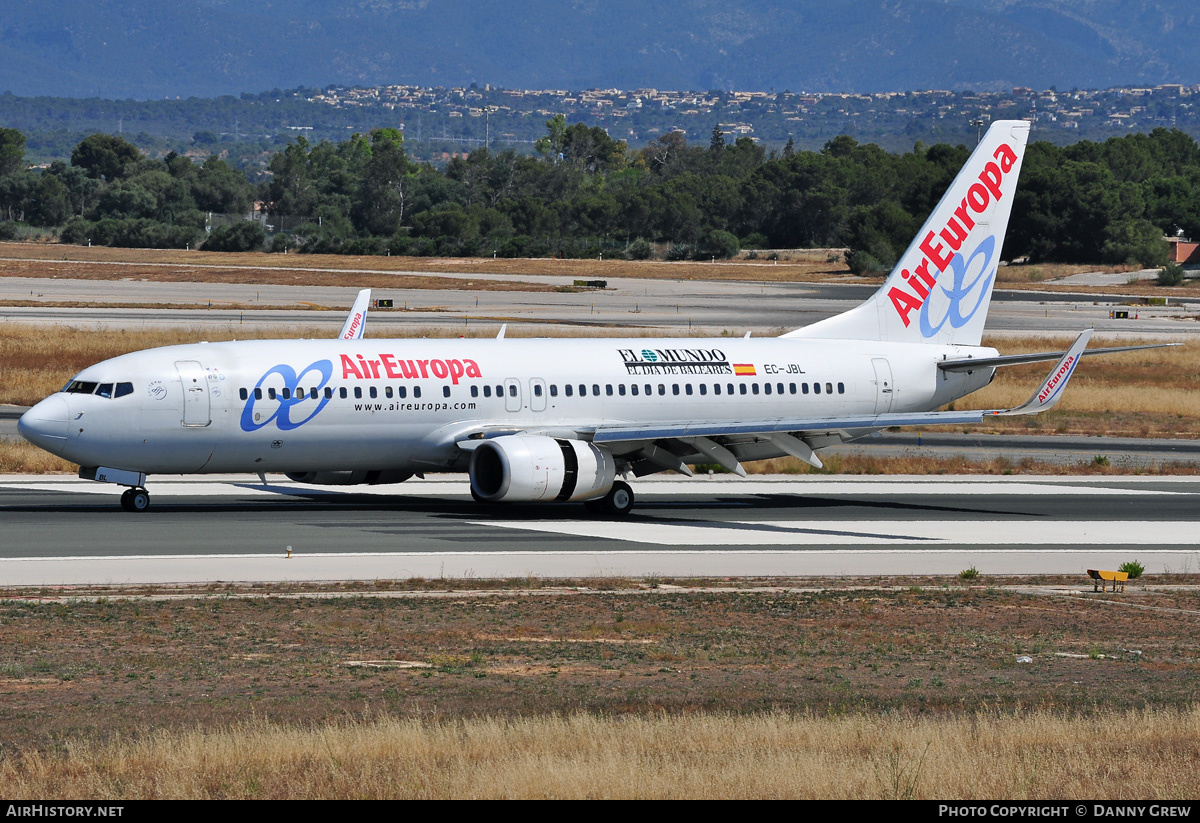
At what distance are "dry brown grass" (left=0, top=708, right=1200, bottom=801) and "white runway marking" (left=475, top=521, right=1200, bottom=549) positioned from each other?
18.7 meters


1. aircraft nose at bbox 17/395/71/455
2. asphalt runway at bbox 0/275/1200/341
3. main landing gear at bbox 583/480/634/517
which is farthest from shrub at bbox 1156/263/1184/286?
aircraft nose at bbox 17/395/71/455

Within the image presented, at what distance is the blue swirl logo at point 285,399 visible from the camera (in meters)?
38.0

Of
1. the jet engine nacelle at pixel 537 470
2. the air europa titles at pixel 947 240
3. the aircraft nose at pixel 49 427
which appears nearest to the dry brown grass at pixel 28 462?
the aircraft nose at pixel 49 427

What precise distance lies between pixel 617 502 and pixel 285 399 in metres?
8.73

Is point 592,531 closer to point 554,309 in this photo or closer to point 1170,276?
point 554,309

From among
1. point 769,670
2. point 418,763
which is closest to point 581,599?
point 769,670

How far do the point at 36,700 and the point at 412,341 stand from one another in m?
22.9

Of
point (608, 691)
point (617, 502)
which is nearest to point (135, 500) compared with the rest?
point (617, 502)

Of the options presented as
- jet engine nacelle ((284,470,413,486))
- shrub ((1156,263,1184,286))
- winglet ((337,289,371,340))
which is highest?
shrub ((1156,263,1184,286))

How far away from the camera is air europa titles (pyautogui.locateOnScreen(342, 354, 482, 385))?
39375mm

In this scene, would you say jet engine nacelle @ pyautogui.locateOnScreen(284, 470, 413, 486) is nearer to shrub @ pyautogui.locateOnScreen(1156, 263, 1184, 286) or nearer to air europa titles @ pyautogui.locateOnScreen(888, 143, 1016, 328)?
air europa titles @ pyautogui.locateOnScreen(888, 143, 1016, 328)

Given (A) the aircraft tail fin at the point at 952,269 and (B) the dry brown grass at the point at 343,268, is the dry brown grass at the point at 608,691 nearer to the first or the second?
(A) the aircraft tail fin at the point at 952,269

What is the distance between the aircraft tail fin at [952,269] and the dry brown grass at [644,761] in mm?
29190
